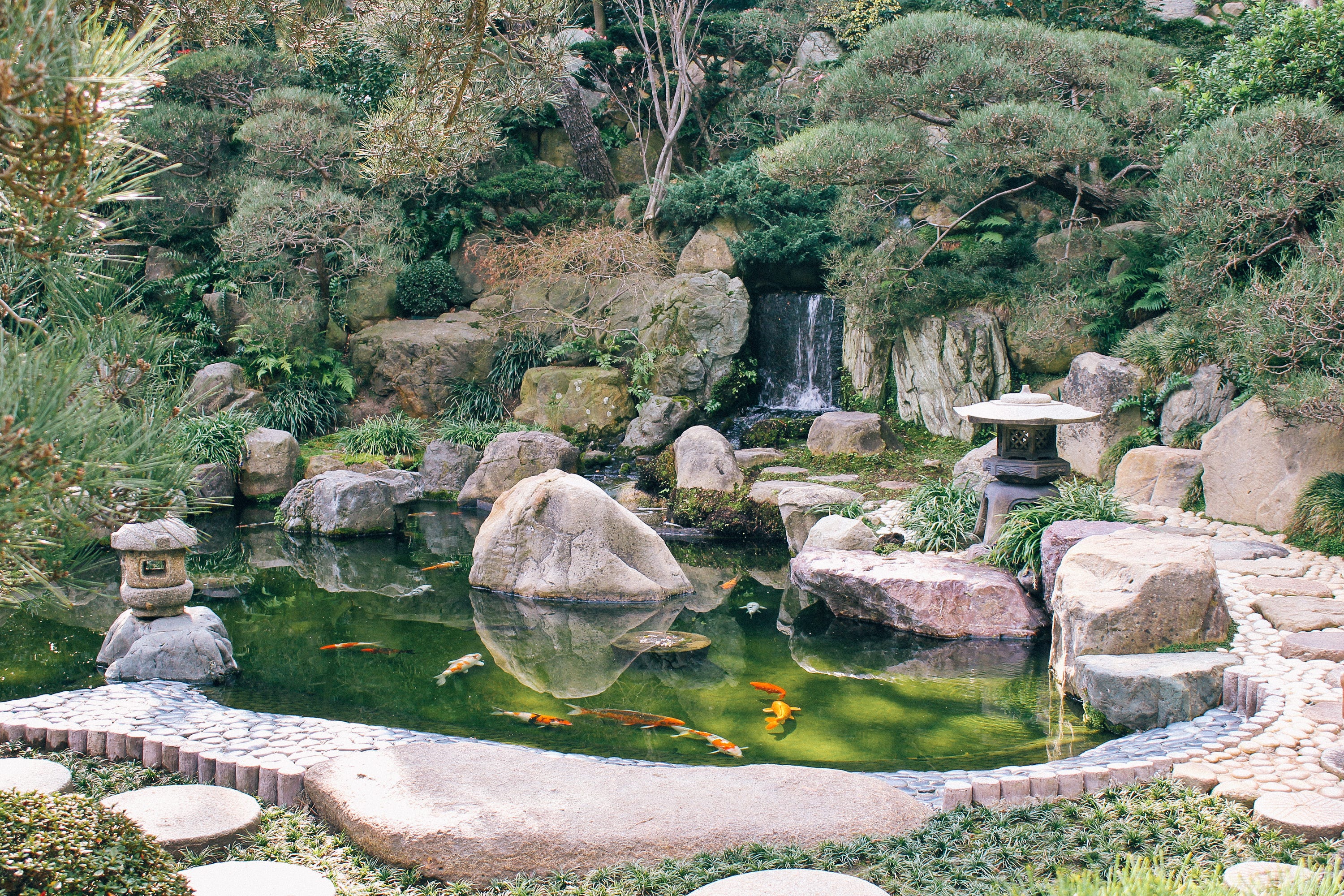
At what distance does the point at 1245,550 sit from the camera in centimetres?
661

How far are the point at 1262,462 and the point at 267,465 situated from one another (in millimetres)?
10519

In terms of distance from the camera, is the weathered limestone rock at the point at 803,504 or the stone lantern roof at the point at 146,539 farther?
the weathered limestone rock at the point at 803,504

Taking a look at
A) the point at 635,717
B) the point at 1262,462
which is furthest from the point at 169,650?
the point at 1262,462

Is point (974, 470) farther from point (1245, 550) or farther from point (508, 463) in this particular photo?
point (508, 463)

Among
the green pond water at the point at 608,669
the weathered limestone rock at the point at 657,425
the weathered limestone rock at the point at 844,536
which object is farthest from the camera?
the weathered limestone rock at the point at 657,425

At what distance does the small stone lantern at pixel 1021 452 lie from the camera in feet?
23.5

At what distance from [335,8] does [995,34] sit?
6.92 metres

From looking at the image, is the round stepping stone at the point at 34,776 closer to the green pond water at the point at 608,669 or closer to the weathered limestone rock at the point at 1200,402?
the green pond water at the point at 608,669

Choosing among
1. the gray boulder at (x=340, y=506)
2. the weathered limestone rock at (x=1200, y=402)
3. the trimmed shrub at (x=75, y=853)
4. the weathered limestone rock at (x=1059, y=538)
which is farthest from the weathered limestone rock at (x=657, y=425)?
the trimmed shrub at (x=75, y=853)

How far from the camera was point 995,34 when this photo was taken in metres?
9.89

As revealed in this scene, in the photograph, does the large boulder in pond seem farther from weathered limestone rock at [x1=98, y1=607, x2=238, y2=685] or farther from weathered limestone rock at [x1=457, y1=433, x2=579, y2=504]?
weathered limestone rock at [x1=457, y1=433, x2=579, y2=504]

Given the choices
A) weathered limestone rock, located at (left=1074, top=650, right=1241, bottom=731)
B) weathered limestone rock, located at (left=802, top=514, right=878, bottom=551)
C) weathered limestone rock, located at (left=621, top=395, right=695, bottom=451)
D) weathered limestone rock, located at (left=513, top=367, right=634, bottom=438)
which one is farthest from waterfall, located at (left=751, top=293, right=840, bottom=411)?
weathered limestone rock, located at (left=1074, top=650, right=1241, bottom=731)

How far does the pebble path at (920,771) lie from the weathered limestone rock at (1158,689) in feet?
0.28

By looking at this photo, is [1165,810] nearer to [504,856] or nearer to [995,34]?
[504,856]
